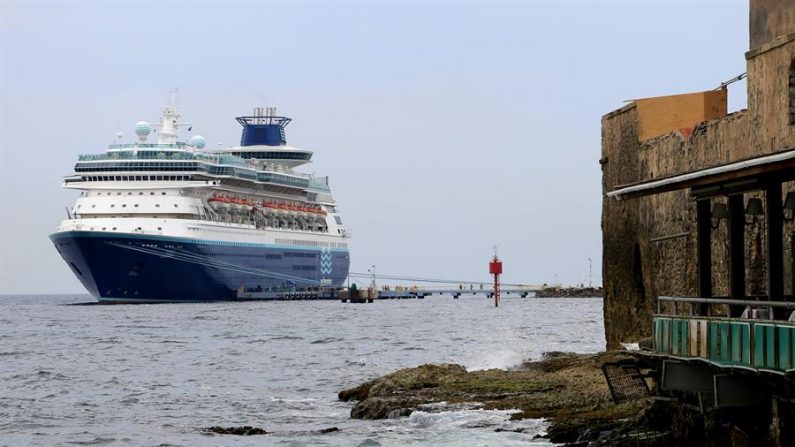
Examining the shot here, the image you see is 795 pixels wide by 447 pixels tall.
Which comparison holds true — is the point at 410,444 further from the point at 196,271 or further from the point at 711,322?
the point at 196,271

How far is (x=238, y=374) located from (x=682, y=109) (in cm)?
1332

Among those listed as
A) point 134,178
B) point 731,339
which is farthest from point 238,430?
point 134,178

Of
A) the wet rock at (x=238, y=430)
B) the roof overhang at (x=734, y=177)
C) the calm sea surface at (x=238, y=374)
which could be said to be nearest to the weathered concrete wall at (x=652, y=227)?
the calm sea surface at (x=238, y=374)

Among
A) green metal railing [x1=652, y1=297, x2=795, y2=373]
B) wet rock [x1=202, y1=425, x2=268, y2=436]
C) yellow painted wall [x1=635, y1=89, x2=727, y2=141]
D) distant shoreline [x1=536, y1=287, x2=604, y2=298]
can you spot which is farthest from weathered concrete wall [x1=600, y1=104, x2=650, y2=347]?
distant shoreline [x1=536, y1=287, x2=604, y2=298]

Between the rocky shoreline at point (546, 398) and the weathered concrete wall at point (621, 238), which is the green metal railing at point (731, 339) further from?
the weathered concrete wall at point (621, 238)

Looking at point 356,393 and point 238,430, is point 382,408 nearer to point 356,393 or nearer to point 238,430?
point 238,430

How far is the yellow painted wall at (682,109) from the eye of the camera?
26516 mm

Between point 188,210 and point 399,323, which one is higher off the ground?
point 188,210

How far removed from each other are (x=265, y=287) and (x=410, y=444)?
86.5 metres

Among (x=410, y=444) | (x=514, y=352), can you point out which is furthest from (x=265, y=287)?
(x=410, y=444)

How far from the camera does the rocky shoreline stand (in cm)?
1634

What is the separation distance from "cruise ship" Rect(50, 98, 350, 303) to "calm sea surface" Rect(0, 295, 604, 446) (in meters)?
23.4

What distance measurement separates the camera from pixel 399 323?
65.9 m

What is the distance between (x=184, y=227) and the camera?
313 feet
